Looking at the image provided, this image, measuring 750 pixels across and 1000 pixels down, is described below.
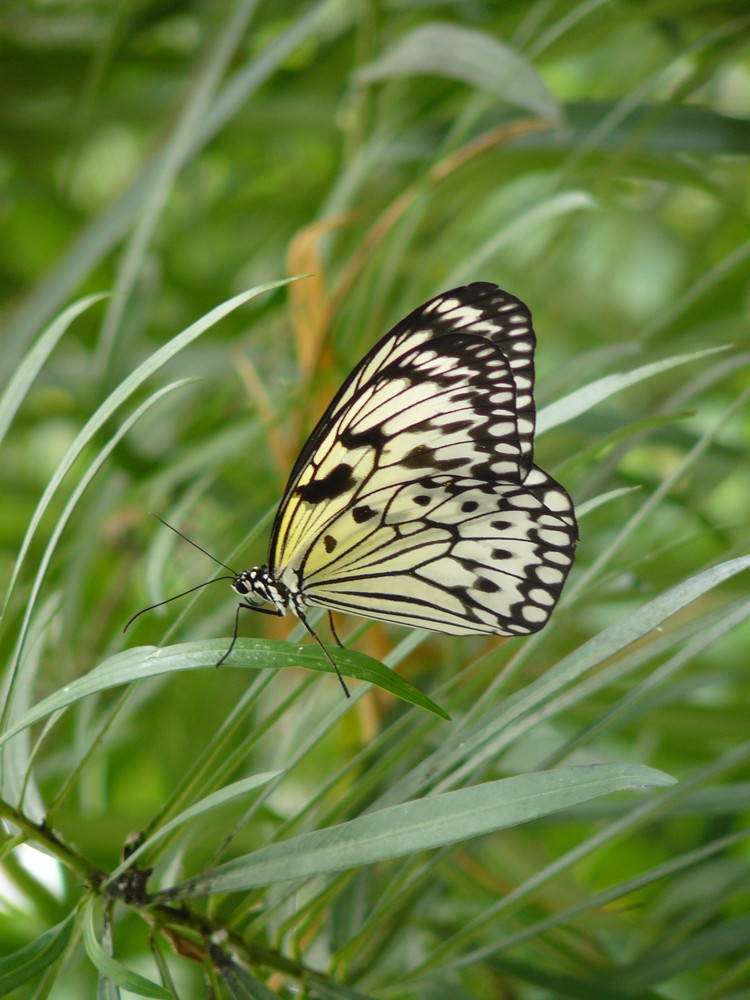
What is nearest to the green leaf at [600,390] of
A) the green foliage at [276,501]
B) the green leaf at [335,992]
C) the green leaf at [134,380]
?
the green foliage at [276,501]

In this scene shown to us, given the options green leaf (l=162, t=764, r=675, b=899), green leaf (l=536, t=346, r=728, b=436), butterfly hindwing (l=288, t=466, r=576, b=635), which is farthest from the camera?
butterfly hindwing (l=288, t=466, r=576, b=635)

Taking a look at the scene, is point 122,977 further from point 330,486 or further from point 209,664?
point 330,486

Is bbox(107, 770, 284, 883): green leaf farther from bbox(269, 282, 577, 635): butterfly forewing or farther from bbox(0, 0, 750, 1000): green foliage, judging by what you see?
bbox(269, 282, 577, 635): butterfly forewing

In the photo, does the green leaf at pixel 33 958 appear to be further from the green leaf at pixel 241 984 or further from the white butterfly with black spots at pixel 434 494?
the white butterfly with black spots at pixel 434 494

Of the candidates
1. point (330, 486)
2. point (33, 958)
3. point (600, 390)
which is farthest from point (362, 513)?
point (33, 958)

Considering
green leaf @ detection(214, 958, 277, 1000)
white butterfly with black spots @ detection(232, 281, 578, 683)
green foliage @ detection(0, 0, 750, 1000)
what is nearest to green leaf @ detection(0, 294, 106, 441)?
green foliage @ detection(0, 0, 750, 1000)

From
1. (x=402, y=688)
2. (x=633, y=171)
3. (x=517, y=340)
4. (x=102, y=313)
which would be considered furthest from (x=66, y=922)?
(x=102, y=313)
